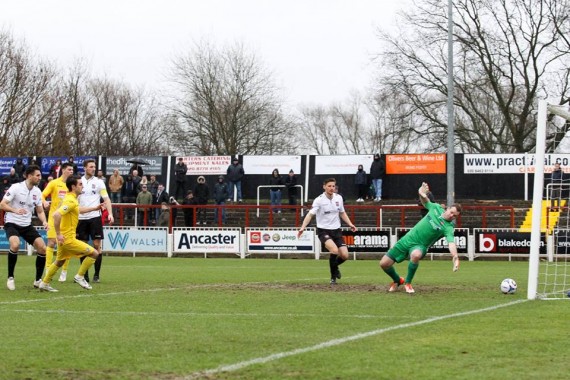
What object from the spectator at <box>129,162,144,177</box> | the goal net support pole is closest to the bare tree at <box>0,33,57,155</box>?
the spectator at <box>129,162,144,177</box>

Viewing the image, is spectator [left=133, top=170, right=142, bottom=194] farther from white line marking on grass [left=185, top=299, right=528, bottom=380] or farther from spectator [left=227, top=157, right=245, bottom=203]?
white line marking on grass [left=185, top=299, right=528, bottom=380]

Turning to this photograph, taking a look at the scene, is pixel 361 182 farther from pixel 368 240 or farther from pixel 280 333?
pixel 280 333

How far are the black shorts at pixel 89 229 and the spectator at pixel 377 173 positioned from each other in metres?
25.7

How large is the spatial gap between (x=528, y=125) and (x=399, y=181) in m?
16.7

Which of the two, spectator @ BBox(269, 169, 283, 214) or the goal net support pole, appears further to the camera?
spectator @ BBox(269, 169, 283, 214)

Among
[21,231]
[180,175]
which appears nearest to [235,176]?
[180,175]

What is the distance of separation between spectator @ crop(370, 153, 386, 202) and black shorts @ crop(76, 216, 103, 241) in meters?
25.7

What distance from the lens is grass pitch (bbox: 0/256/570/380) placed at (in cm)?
779

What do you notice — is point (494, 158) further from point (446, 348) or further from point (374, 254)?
point (446, 348)

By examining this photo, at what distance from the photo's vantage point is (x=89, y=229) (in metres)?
18.4

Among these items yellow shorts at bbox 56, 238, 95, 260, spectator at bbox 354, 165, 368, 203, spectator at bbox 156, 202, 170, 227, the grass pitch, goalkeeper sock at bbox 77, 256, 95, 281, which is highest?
spectator at bbox 354, 165, 368, 203

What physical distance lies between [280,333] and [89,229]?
9065mm

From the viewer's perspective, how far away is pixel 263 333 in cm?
1009

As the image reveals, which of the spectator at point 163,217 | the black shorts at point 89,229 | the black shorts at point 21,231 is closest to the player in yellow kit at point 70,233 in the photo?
the black shorts at point 21,231
